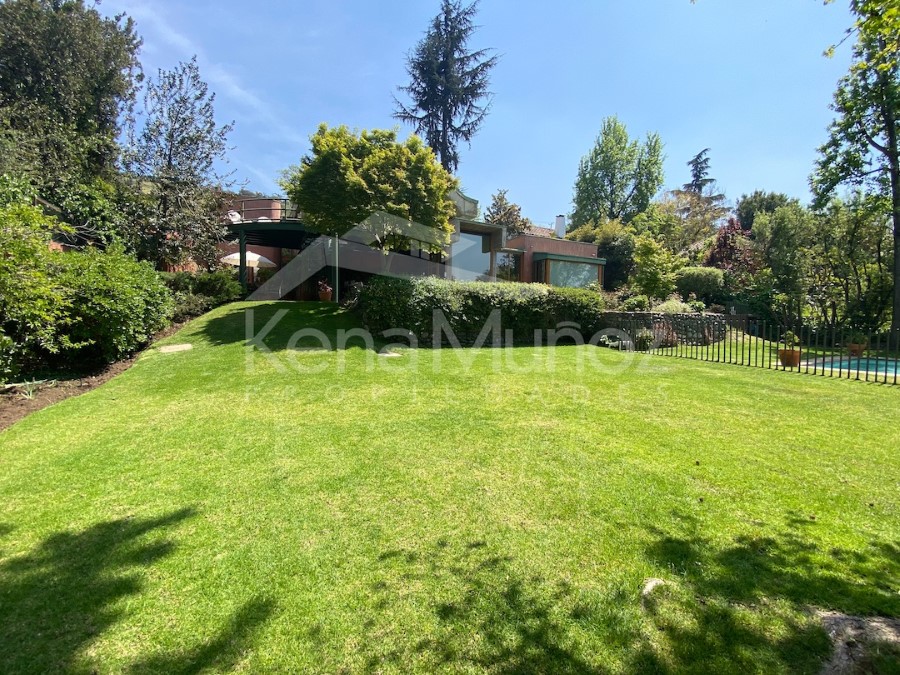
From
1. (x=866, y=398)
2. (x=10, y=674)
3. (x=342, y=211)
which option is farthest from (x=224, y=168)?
(x=866, y=398)

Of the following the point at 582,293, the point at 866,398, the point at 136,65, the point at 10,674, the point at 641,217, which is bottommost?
the point at 10,674

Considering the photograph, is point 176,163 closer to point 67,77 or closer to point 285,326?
point 67,77

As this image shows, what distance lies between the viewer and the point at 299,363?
8234 mm

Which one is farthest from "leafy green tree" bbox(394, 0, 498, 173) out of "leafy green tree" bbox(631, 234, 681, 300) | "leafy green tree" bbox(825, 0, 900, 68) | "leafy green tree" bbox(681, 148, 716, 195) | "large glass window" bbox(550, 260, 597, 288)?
"leafy green tree" bbox(681, 148, 716, 195)

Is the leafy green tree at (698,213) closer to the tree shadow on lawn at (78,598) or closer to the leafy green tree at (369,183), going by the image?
the leafy green tree at (369,183)

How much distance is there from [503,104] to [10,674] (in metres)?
27.6

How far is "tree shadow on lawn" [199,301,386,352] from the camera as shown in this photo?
32.6 ft

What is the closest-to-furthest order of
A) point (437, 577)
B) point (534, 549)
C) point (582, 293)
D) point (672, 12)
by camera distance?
point (437, 577), point (534, 549), point (672, 12), point (582, 293)

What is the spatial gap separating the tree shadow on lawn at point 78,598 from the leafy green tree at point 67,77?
52.5 feet

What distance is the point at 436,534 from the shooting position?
287cm

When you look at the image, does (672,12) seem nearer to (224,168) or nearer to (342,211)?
(342,211)

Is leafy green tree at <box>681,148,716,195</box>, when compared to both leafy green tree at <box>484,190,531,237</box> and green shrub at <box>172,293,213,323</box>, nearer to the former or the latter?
leafy green tree at <box>484,190,531,237</box>

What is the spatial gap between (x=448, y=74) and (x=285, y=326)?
65.9 feet

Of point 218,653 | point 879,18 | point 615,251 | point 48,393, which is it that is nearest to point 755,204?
point 615,251
